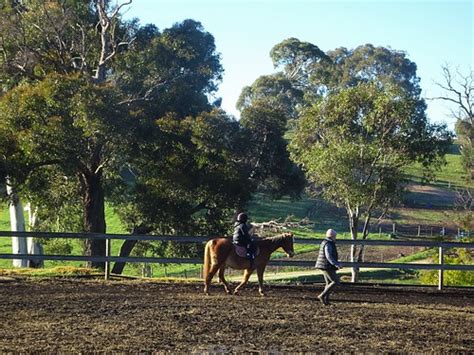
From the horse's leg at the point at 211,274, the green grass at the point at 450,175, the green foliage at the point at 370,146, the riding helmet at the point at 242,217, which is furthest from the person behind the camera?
the green grass at the point at 450,175

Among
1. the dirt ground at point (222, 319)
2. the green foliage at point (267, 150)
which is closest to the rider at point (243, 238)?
the dirt ground at point (222, 319)

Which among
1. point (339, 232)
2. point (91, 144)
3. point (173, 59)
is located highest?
point (173, 59)

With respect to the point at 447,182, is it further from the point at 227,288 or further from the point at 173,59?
the point at 227,288

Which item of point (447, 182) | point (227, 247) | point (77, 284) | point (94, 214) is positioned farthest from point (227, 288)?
point (447, 182)

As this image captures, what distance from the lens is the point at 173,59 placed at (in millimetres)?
30984

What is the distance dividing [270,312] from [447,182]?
2704 inches

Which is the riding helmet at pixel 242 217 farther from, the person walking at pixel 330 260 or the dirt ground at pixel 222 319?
the person walking at pixel 330 260

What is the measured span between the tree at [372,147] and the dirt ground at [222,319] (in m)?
9.09

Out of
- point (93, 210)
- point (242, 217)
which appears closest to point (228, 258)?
point (242, 217)

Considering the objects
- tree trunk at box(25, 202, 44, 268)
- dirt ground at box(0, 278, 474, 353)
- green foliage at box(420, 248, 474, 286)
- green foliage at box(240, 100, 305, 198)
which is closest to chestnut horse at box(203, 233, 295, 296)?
dirt ground at box(0, 278, 474, 353)

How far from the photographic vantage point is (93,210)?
89.5ft

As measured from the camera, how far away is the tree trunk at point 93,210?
26.8 meters

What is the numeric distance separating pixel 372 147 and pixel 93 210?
10638mm

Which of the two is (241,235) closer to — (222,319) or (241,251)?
(241,251)
